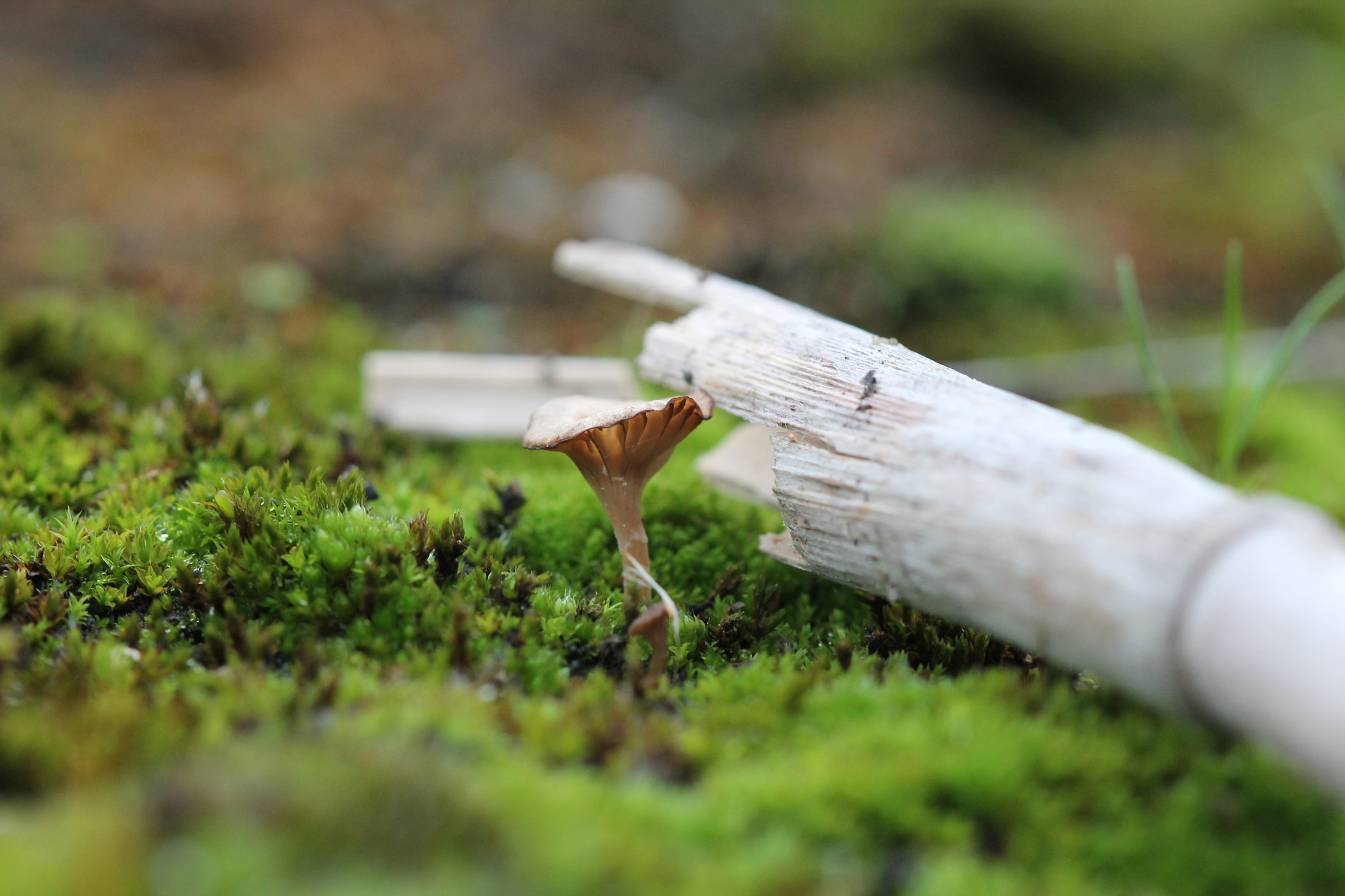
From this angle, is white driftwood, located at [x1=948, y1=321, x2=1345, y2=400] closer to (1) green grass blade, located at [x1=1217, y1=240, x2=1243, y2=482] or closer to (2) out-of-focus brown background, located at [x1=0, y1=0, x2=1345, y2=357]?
(2) out-of-focus brown background, located at [x1=0, y1=0, x2=1345, y2=357]

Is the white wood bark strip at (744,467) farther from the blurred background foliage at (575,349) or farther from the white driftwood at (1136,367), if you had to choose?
the white driftwood at (1136,367)

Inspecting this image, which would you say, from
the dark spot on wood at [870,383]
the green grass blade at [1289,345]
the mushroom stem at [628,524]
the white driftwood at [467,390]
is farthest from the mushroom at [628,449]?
the green grass blade at [1289,345]

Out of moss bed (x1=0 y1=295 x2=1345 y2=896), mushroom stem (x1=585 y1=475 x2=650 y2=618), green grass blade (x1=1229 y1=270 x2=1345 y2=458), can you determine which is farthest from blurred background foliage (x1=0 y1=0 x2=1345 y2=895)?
green grass blade (x1=1229 y1=270 x2=1345 y2=458)

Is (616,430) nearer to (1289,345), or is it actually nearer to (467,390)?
(467,390)

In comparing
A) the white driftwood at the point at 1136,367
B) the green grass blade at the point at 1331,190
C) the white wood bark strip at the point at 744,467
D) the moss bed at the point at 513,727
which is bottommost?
the moss bed at the point at 513,727

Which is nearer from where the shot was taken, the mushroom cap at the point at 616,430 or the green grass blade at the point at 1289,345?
the mushroom cap at the point at 616,430

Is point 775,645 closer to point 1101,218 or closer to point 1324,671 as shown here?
point 1324,671

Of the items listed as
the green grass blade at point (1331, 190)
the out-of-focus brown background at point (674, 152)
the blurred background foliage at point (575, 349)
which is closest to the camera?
the blurred background foliage at point (575, 349)
